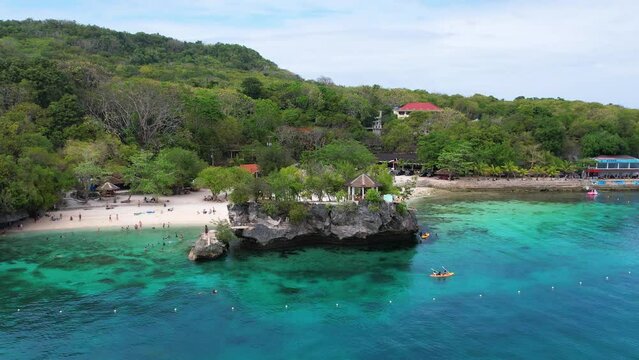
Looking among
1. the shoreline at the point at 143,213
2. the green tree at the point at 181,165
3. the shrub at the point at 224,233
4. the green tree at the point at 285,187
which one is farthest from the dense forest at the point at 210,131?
the shrub at the point at 224,233

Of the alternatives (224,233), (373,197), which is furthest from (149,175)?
(373,197)

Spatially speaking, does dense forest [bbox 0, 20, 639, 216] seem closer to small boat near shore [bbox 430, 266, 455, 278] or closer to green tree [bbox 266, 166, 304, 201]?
green tree [bbox 266, 166, 304, 201]

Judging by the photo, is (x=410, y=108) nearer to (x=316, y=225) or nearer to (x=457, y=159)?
(x=457, y=159)

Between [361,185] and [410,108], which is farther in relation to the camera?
[410,108]

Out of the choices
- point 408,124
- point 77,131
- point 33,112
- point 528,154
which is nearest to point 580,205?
point 528,154

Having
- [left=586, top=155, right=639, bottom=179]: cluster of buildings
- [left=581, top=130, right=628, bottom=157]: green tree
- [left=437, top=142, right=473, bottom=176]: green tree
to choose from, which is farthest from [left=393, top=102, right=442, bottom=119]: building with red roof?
[left=586, top=155, right=639, bottom=179]: cluster of buildings

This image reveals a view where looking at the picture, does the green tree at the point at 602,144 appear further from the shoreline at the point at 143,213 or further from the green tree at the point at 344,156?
the green tree at the point at 344,156

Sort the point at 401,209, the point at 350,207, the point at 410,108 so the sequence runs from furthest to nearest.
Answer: the point at 410,108
the point at 401,209
the point at 350,207
